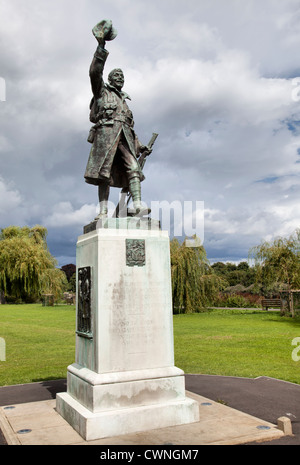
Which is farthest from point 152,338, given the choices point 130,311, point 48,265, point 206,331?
point 48,265

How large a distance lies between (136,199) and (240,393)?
12.1 feet

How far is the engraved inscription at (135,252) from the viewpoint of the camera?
16.7ft

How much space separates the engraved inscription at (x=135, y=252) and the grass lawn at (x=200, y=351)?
4.49 meters

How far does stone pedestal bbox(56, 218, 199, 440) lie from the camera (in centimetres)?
469

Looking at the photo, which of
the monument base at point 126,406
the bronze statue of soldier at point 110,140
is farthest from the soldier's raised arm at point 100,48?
the monument base at point 126,406

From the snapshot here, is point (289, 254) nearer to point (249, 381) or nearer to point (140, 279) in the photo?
point (249, 381)

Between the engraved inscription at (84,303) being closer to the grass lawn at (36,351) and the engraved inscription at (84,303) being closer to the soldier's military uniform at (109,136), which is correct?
the soldier's military uniform at (109,136)

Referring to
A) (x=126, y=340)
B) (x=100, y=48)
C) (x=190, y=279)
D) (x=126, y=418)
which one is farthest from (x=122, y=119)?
(x=190, y=279)

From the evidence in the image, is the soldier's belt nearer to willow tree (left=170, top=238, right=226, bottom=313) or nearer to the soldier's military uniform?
the soldier's military uniform

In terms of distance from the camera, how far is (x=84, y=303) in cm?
523
